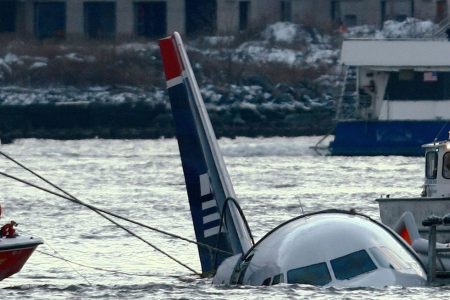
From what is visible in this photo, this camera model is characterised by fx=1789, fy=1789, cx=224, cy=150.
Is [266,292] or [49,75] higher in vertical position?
[266,292]

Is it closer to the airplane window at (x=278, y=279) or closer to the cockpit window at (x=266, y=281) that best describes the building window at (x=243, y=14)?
the cockpit window at (x=266, y=281)

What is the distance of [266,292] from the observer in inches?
858

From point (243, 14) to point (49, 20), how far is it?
13507mm

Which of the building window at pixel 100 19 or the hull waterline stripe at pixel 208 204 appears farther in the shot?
the building window at pixel 100 19

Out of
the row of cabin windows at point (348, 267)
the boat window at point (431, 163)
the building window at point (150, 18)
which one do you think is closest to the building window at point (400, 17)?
the building window at point (150, 18)

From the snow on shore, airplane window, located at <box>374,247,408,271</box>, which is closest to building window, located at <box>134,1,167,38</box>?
the snow on shore

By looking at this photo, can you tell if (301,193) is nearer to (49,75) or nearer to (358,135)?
(358,135)

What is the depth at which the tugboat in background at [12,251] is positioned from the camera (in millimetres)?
28094

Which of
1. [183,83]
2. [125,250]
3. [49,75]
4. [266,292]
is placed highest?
[183,83]

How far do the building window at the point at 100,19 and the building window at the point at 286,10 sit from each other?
11991 millimetres

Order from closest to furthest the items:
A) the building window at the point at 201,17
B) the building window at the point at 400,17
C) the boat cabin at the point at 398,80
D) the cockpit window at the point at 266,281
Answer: the cockpit window at the point at 266,281 → the boat cabin at the point at 398,80 → the building window at the point at 201,17 → the building window at the point at 400,17

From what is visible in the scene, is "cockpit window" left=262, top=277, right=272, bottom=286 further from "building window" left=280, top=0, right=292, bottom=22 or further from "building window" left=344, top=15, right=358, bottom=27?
"building window" left=280, top=0, right=292, bottom=22

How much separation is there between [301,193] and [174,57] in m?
30.2

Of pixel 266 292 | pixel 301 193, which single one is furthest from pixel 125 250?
pixel 301 193
